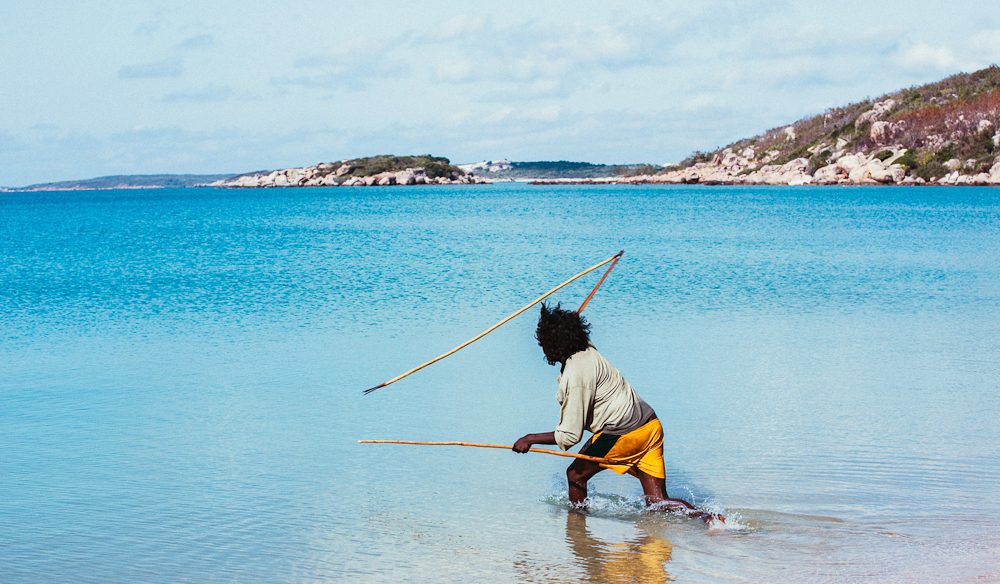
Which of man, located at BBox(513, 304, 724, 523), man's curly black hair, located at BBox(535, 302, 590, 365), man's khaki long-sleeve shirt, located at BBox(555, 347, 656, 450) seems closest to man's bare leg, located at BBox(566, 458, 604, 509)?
man, located at BBox(513, 304, 724, 523)

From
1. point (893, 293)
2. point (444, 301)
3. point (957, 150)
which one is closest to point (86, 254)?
point (444, 301)

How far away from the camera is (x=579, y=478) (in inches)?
291

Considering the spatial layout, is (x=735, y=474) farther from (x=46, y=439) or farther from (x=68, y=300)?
(x=68, y=300)

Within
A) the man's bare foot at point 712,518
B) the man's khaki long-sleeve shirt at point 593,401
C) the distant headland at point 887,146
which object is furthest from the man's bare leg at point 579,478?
the distant headland at point 887,146

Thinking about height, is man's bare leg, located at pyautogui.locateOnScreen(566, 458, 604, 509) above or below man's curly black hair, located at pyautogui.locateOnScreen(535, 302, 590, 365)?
below

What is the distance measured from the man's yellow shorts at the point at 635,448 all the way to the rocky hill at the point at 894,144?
78.3 meters

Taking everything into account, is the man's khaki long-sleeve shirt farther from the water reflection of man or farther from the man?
the water reflection of man

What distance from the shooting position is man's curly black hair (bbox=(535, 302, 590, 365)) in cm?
666

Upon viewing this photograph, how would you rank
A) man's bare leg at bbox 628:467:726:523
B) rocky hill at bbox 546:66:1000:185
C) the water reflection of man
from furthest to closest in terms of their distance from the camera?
rocky hill at bbox 546:66:1000:185, man's bare leg at bbox 628:467:726:523, the water reflection of man

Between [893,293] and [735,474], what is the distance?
13752 millimetres

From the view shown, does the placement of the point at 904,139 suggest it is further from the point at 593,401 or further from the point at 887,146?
the point at 593,401

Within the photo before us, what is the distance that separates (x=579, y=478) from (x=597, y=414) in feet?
2.40

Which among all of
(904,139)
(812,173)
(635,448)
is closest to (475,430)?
(635,448)

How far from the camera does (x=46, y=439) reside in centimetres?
975
